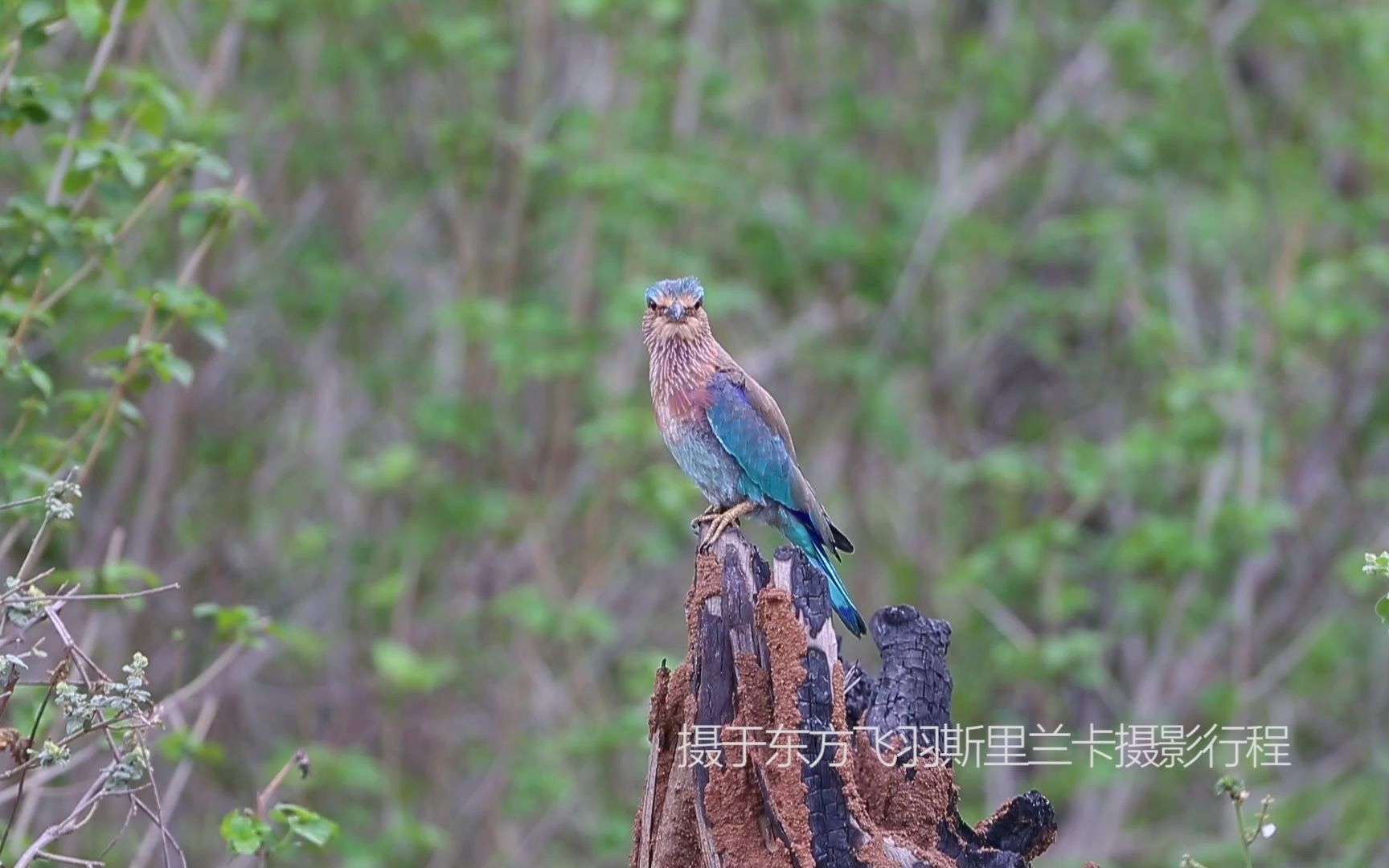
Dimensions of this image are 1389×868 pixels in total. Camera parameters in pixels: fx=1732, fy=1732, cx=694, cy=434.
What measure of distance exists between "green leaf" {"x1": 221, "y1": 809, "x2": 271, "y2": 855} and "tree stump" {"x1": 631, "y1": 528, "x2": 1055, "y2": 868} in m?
0.77

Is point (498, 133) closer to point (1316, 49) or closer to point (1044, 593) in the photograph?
point (1044, 593)

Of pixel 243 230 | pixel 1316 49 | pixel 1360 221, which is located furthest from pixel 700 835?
pixel 1316 49

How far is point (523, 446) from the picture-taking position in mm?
8688

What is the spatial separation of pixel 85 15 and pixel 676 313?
1870 mm

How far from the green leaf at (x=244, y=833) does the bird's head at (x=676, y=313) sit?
7.23 feet

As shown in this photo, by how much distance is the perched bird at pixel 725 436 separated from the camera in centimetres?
494

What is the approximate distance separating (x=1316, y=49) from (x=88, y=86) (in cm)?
694

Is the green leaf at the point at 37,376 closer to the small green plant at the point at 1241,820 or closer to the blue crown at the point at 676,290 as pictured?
the blue crown at the point at 676,290

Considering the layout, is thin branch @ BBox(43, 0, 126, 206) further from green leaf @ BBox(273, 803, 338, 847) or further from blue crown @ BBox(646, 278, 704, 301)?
green leaf @ BBox(273, 803, 338, 847)

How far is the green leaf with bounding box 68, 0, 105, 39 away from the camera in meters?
4.25

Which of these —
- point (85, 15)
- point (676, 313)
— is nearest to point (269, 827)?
point (85, 15)

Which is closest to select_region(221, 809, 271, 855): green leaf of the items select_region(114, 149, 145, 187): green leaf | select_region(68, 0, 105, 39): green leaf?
select_region(114, 149, 145, 187): green leaf

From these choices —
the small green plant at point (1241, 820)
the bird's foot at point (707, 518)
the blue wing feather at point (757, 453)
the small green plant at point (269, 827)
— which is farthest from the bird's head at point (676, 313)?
the small green plant at point (1241, 820)

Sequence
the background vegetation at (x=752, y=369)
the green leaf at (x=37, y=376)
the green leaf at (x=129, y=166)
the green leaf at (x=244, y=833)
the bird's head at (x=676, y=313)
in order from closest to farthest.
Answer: the green leaf at (x=244, y=833) < the green leaf at (x=37, y=376) < the green leaf at (x=129, y=166) < the bird's head at (x=676, y=313) < the background vegetation at (x=752, y=369)
